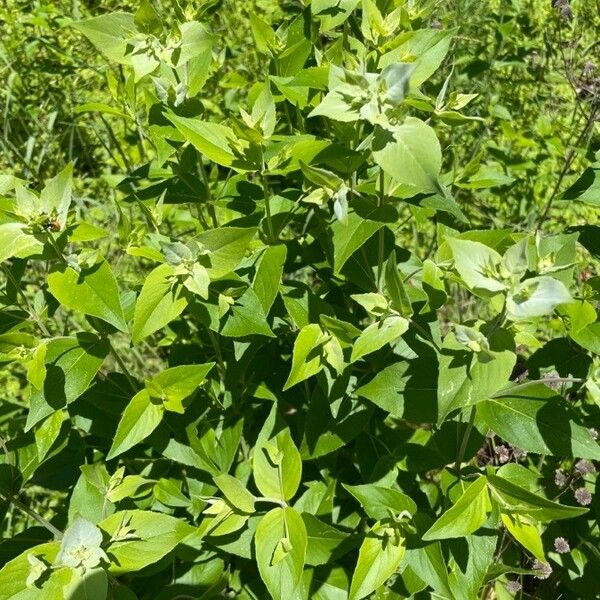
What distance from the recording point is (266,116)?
1.65 meters

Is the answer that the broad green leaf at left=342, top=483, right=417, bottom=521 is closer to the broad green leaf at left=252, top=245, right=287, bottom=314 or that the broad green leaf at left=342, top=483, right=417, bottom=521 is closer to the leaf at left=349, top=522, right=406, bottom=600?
the leaf at left=349, top=522, right=406, bottom=600

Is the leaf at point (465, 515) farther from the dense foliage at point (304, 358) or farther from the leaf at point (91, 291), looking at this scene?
the leaf at point (91, 291)

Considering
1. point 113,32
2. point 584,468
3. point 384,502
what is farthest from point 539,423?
point 113,32

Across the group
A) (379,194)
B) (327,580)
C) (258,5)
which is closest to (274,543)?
(327,580)

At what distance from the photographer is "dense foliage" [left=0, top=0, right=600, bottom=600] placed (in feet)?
4.88

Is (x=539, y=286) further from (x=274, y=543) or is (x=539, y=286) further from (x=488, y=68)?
(x=488, y=68)

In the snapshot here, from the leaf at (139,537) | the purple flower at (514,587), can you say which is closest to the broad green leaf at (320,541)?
the leaf at (139,537)

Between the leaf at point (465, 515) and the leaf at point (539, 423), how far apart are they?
14cm

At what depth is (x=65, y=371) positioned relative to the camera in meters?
1.68

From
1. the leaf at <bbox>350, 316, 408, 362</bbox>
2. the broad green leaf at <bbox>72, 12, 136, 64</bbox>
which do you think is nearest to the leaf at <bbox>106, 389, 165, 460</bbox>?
the leaf at <bbox>350, 316, 408, 362</bbox>

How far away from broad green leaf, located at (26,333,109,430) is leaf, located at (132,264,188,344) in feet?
0.78

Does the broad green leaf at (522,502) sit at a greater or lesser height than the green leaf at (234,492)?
greater

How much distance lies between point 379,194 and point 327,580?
1.21 meters

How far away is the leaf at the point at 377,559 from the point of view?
1.62m
